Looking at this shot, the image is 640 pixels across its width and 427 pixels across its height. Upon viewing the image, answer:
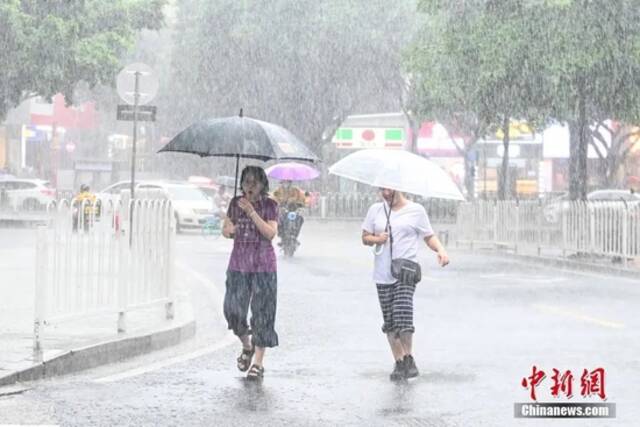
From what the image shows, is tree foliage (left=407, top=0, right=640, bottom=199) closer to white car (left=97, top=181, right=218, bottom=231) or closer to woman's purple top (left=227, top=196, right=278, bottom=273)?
white car (left=97, top=181, right=218, bottom=231)

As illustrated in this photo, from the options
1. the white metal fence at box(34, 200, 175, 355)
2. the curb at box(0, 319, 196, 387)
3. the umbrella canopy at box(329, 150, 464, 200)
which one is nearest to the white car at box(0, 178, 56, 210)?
the white metal fence at box(34, 200, 175, 355)

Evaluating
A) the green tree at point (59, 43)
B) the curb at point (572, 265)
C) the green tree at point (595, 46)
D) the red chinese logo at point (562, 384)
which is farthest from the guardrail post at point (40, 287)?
the green tree at point (59, 43)

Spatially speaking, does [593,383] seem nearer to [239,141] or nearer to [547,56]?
[239,141]

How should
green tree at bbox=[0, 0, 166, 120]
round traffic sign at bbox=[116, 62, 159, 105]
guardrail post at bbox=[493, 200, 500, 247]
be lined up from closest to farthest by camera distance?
round traffic sign at bbox=[116, 62, 159, 105] → guardrail post at bbox=[493, 200, 500, 247] → green tree at bbox=[0, 0, 166, 120]

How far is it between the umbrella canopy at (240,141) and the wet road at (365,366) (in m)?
1.64

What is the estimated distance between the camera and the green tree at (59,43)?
38.4 metres

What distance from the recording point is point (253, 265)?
9.97 meters

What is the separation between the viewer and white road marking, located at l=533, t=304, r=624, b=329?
44.8ft

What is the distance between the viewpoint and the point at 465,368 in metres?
10.4

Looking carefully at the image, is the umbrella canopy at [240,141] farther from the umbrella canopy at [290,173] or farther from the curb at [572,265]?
the umbrella canopy at [290,173]

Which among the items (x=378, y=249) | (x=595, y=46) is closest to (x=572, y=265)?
(x=595, y=46)

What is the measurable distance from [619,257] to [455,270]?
3.27 meters

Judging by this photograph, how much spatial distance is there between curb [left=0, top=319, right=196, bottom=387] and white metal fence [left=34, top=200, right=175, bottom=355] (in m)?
0.26

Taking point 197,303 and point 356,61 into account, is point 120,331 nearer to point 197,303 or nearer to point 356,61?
point 197,303
